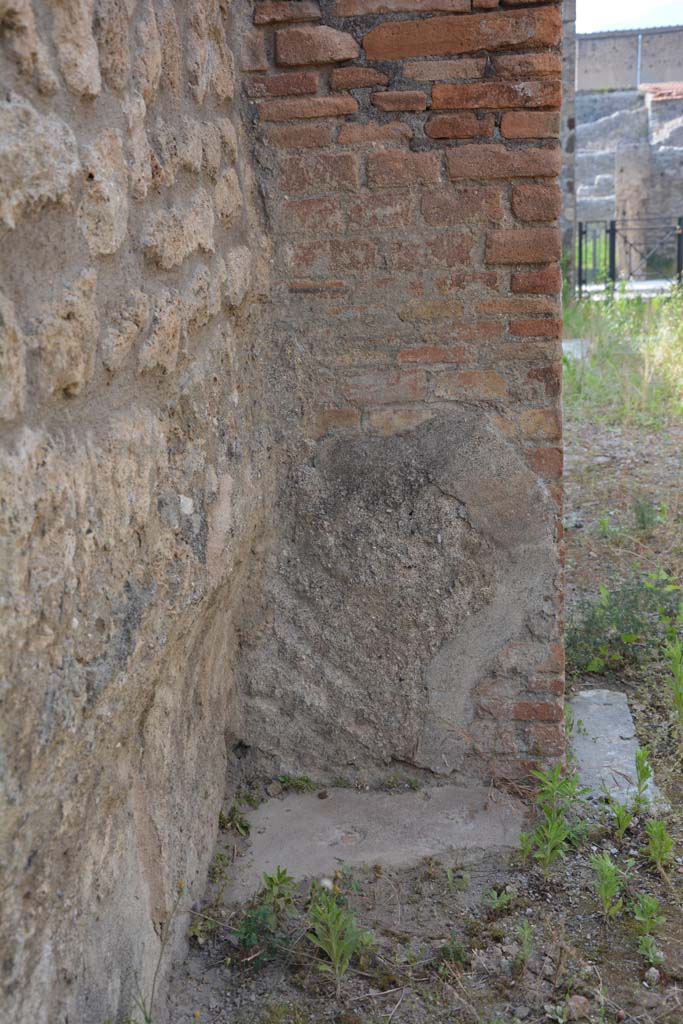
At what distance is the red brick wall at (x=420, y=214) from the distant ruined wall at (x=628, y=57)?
34.8 meters

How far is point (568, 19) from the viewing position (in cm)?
1035

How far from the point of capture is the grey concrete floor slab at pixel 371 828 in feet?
Result: 7.91

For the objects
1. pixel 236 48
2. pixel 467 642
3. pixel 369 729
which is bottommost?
pixel 369 729

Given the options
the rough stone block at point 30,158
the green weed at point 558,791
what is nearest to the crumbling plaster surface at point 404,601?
the green weed at point 558,791

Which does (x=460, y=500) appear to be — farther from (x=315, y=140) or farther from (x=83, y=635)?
(x=83, y=635)

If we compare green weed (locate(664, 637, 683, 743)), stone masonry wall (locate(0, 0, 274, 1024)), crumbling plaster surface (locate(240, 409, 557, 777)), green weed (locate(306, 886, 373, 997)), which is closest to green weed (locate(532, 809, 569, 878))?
crumbling plaster surface (locate(240, 409, 557, 777))

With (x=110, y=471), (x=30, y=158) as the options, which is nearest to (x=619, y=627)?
(x=110, y=471)

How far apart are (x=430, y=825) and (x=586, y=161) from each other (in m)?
19.6

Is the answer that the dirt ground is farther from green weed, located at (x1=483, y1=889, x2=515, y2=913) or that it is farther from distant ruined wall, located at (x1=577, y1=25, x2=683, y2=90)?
distant ruined wall, located at (x1=577, y1=25, x2=683, y2=90)

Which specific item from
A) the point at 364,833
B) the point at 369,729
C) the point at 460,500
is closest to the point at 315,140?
the point at 460,500

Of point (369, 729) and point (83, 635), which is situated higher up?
point (83, 635)

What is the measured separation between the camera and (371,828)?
2531 millimetres

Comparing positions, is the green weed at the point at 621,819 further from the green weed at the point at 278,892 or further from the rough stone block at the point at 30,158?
the rough stone block at the point at 30,158

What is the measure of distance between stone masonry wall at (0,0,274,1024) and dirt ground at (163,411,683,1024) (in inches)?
6.7
